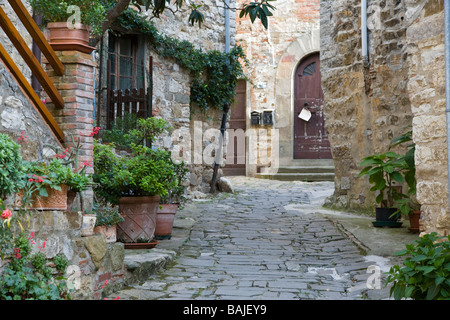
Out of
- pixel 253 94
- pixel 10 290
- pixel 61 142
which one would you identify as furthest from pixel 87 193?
pixel 253 94

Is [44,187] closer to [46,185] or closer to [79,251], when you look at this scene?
[46,185]

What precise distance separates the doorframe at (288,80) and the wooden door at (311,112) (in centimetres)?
16

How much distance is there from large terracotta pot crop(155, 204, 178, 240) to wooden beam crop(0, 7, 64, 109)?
→ 2.01m

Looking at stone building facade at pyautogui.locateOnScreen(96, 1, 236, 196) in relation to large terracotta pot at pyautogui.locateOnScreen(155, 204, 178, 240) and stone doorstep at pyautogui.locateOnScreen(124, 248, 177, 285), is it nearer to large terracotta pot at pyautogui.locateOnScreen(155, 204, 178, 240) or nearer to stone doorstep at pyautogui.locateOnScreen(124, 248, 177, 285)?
large terracotta pot at pyautogui.locateOnScreen(155, 204, 178, 240)

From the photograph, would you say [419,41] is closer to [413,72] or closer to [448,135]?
[413,72]

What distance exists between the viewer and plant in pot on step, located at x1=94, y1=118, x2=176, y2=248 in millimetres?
5207

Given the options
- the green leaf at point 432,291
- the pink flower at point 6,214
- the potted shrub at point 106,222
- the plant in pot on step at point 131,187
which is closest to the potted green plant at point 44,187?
the pink flower at point 6,214

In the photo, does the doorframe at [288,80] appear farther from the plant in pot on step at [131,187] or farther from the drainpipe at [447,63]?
the drainpipe at [447,63]

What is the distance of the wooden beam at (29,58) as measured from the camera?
375 centimetres

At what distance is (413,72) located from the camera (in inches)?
161

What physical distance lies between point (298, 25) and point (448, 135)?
11338mm

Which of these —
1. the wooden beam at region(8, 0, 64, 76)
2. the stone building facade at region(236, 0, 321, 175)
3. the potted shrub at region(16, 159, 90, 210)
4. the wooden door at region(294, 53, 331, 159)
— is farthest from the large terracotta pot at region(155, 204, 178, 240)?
the wooden door at region(294, 53, 331, 159)

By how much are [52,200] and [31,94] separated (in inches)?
32.8

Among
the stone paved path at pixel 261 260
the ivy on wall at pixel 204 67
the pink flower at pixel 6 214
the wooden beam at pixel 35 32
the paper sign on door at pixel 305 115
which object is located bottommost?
the stone paved path at pixel 261 260
